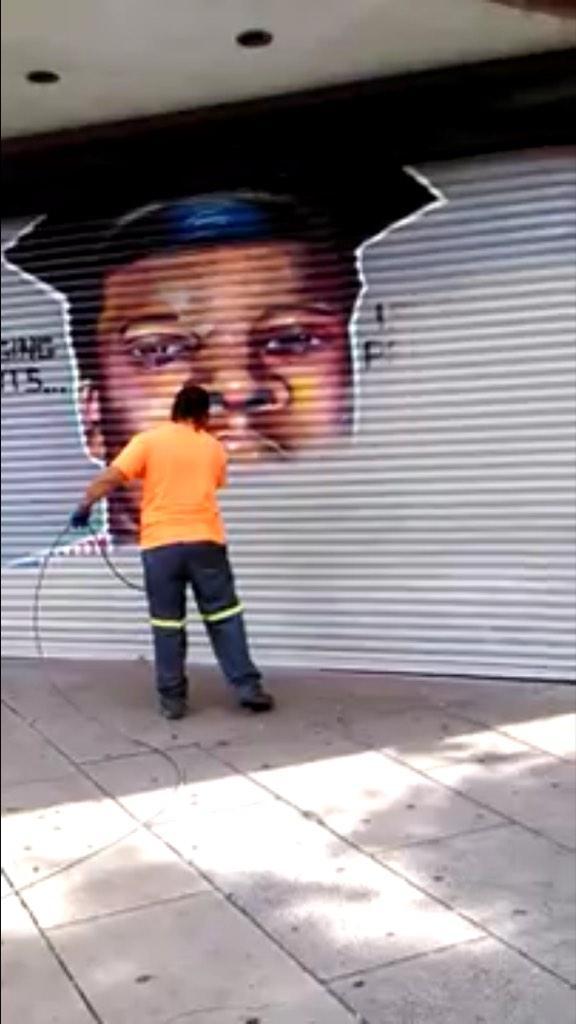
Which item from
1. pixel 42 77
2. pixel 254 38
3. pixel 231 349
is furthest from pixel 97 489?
pixel 42 77

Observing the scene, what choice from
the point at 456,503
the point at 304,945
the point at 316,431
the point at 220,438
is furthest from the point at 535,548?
the point at 316,431

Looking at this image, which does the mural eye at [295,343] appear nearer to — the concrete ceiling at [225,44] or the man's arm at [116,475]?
the concrete ceiling at [225,44]

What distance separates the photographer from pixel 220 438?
14.3ft

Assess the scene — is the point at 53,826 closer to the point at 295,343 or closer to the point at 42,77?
the point at 295,343

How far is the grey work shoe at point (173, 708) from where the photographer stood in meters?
4.82

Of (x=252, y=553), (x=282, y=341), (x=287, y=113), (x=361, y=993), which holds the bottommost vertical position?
(x=361, y=993)

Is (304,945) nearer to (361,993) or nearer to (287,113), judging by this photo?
(361,993)

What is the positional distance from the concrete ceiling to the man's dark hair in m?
0.80

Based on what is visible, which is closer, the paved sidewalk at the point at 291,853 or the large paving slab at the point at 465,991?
the large paving slab at the point at 465,991

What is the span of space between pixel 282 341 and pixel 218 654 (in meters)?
1.44

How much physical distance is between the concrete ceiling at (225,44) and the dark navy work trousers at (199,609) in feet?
5.83

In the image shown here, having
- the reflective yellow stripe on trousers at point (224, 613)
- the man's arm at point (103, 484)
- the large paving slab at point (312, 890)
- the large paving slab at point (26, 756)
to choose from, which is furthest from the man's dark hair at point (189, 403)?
the large paving slab at point (26, 756)

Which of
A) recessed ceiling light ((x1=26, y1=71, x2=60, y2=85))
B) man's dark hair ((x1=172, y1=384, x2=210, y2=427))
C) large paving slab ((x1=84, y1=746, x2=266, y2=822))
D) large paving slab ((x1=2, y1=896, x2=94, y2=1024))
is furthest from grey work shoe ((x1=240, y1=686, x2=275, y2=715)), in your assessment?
recessed ceiling light ((x1=26, y1=71, x2=60, y2=85))

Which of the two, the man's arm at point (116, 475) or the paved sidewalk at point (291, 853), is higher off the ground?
the man's arm at point (116, 475)
